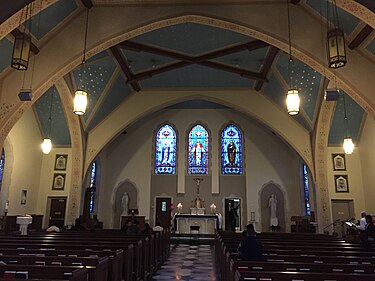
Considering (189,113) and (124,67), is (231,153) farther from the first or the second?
(124,67)

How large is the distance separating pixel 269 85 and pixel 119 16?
7.23 m

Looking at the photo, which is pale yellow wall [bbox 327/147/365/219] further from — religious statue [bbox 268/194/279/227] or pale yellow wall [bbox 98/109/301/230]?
religious statue [bbox 268/194/279/227]

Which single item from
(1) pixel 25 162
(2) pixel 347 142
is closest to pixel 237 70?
(2) pixel 347 142

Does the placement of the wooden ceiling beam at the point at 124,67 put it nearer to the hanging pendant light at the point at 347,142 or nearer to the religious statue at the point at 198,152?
the religious statue at the point at 198,152

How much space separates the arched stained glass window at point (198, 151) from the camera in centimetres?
1817

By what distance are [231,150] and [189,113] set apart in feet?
10.2

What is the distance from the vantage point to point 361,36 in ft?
26.0

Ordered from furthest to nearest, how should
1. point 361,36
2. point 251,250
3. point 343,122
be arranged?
point 343,122 → point 361,36 → point 251,250

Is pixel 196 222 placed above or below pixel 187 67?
below

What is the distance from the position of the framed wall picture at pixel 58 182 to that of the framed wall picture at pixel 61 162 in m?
0.31

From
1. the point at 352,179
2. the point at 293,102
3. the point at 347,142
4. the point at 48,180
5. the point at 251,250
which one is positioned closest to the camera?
the point at 251,250

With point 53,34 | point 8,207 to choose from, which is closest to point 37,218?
point 8,207

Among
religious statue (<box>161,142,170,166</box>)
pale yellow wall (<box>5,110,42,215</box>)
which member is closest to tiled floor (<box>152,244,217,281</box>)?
pale yellow wall (<box>5,110,42,215</box>)

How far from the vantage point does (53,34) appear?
8.77 meters
